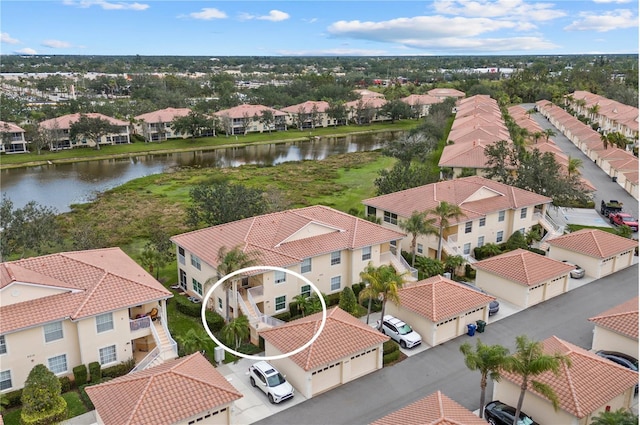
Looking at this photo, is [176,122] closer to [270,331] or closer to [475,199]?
[475,199]

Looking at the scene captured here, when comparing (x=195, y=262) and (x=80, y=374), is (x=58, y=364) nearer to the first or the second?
(x=80, y=374)

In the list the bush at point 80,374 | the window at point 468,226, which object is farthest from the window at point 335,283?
the bush at point 80,374

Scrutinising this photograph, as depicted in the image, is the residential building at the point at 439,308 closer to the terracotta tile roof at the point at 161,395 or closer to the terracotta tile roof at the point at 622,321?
the terracotta tile roof at the point at 622,321

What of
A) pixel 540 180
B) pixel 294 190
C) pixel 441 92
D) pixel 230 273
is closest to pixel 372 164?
pixel 294 190

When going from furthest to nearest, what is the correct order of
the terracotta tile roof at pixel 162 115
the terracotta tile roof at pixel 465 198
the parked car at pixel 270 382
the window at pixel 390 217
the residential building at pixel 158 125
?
1. the terracotta tile roof at pixel 162 115
2. the residential building at pixel 158 125
3. the window at pixel 390 217
4. the terracotta tile roof at pixel 465 198
5. the parked car at pixel 270 382

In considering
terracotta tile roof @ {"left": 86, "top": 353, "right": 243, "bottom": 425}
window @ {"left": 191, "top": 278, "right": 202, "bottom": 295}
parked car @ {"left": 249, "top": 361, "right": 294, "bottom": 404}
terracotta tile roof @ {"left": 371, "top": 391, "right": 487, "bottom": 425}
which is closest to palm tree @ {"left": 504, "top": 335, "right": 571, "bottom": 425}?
terracotta tile roof @ {"left": 371, "top": 391, "right": 487, "bottom": 425}
